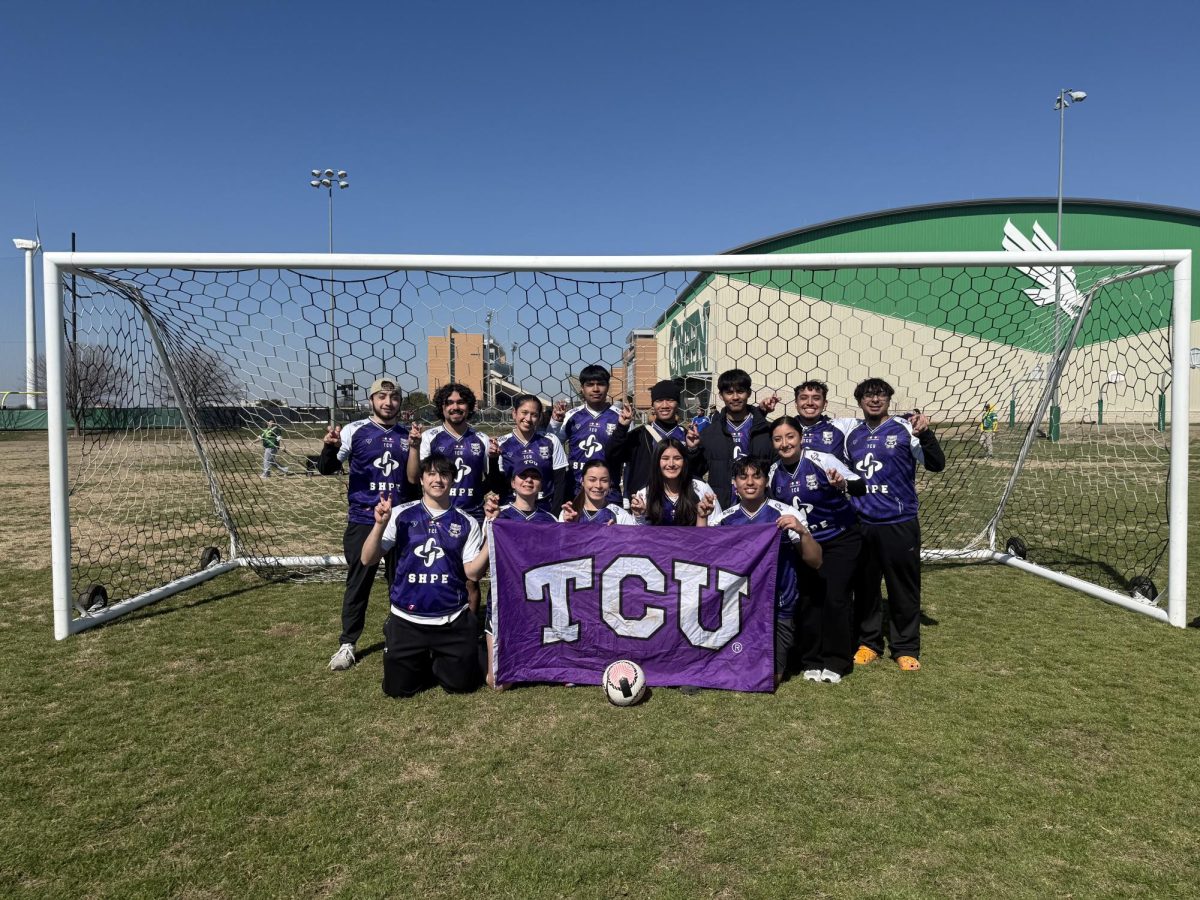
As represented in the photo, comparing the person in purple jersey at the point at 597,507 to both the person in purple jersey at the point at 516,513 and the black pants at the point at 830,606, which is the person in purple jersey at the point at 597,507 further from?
the black pants at the point at 830,606

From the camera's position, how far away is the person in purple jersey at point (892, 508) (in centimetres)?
489

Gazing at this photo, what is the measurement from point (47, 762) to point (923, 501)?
1197 centimetres

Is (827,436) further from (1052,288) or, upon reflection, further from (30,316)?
(30,316)

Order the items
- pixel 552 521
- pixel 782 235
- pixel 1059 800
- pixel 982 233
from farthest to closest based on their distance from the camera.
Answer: pixel 782 235 → pixel 982 233 → pixel 552 521 → pixel 1059 800

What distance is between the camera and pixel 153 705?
169 inches

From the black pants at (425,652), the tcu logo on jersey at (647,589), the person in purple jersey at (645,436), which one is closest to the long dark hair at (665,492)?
the tcu logo on jersey at (647,589)

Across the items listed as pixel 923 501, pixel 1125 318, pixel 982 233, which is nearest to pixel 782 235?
pixel 982 233

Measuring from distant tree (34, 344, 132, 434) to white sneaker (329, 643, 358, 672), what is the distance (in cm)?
368

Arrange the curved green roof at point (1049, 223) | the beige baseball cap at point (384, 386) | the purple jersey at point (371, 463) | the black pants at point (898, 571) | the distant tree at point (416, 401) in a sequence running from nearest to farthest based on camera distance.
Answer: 1. the black pants at point (898, 571)
2. the purple jersey at point (371, 463)
3. the beige baseball cap at point (384, 386)
4. the distant tree at point (416, 401)
5. the curved green roof at point (1049, 223)

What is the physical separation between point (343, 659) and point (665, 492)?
8.43ft

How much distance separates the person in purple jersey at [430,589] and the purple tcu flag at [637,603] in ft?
0.67

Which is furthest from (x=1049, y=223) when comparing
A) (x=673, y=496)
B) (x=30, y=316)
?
(x=30, y=316)

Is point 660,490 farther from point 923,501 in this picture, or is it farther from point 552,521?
point 923,501

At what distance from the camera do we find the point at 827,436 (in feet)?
17.2
